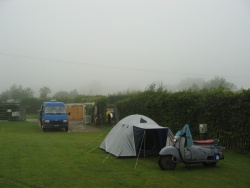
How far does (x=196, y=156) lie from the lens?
10.5 meters

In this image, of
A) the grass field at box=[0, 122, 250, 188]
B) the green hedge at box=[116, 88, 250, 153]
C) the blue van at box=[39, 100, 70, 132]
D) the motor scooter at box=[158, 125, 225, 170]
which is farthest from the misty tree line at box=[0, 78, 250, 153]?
the blue van at box=[39, 100, 70, 132]

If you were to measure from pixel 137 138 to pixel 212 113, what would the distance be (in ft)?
14.3

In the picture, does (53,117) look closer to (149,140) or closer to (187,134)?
(149,140)

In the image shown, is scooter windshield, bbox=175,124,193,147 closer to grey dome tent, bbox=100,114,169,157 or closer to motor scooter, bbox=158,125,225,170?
motor scooter, bbox=158,125,225,170

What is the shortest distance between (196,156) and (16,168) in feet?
18.5

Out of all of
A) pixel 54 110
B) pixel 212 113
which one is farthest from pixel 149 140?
pixel 54 110

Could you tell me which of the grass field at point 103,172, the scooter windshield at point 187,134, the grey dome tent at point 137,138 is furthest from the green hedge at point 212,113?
the scooter windshield at point 187,134

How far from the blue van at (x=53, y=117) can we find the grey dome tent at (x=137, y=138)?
40.2ft

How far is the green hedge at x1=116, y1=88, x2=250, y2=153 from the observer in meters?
13.2

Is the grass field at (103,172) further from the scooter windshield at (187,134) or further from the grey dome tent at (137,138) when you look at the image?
the scooter windshield at (187,134)

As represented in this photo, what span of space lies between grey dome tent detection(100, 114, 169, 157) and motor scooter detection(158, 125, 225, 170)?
1.70 metres

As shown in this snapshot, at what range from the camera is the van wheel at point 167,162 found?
10.2 metres

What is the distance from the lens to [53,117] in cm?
2494

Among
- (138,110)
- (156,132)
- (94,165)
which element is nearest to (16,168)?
(94,165)
